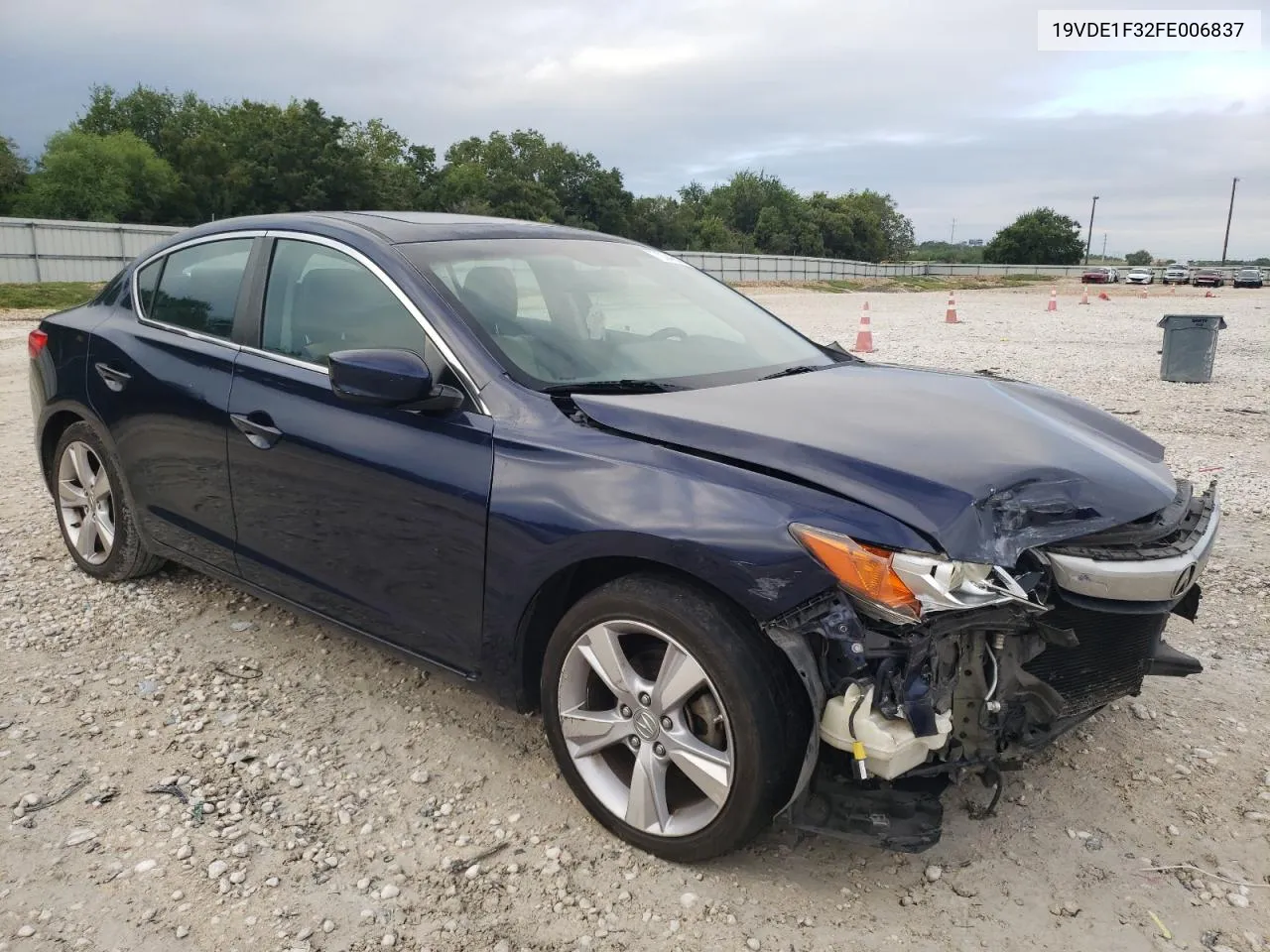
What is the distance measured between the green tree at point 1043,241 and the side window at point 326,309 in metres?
106

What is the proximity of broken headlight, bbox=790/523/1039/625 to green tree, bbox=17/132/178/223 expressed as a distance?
5484 centimetres

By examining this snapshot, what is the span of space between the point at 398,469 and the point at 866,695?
4.98ft

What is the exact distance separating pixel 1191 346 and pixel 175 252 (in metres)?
10.8

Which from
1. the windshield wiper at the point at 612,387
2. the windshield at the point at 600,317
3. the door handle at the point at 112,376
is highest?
the windshield at the point at 600,317

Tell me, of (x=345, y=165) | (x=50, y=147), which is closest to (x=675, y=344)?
(x=345, y=165)

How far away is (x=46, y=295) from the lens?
24.0 metres

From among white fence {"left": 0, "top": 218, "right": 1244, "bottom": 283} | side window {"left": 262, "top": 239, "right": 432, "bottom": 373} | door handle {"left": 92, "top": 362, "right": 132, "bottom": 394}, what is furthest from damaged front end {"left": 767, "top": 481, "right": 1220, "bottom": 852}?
white fence {"left": 0, "top": 218, "right": 1244, "bottom": 283}

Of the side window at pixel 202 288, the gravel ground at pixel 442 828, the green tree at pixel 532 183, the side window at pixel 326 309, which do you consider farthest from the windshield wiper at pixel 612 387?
the green tree at pixel 532 183

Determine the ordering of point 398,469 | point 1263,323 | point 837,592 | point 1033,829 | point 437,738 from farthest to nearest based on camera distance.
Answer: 1. point 1263,323
2. point 437,738
3. point 398,469
4. point 1033,829
5. point 837,592

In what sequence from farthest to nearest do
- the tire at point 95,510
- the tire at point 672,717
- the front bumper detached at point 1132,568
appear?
the tire at point 95,510, the front bumper detached at point 1132,568, the tire at point 672,717

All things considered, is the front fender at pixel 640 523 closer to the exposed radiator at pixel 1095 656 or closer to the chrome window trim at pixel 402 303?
the chrome window trim at pixel 402 303

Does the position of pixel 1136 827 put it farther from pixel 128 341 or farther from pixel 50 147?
pixel 50 147

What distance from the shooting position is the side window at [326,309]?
3.10 meters

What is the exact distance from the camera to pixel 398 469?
9.58 ft
